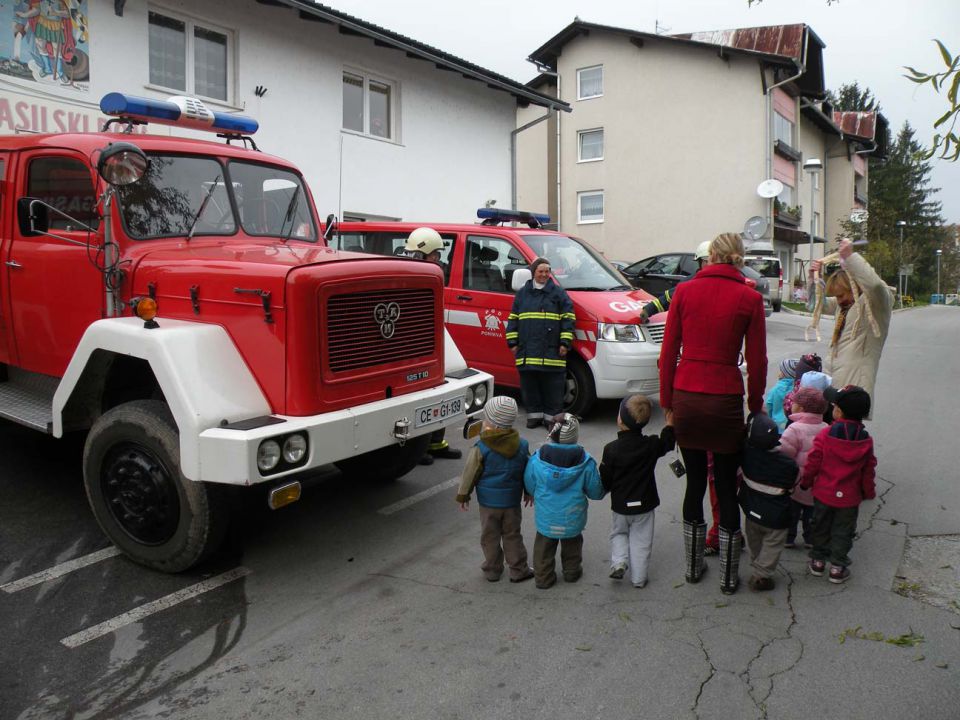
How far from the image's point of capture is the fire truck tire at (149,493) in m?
4.28

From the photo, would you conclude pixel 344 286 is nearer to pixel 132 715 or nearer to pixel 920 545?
pixel 132 715

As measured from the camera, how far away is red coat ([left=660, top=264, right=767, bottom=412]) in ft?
13.5

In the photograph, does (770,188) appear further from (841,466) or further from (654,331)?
(841,466)

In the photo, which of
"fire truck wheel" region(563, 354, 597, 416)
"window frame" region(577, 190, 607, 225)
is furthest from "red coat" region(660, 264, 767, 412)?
"window frame" region(577, 190, 607, 225)

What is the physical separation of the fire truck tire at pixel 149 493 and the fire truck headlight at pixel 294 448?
52 centimetres

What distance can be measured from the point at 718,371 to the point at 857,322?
179 cm

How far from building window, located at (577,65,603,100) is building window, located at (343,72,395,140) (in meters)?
18.1

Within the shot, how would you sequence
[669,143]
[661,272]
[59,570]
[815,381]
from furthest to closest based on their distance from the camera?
[669,143] → [661,272] → [815,381] → [59,570]

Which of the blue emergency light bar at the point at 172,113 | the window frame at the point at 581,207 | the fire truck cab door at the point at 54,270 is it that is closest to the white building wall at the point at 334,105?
the blue emergency light bar at the point at 172,113

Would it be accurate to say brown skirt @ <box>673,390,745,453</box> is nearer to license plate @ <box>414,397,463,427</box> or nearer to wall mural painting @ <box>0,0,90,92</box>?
license plate @ <box>414,397,463,427</box>

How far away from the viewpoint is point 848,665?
138 inches

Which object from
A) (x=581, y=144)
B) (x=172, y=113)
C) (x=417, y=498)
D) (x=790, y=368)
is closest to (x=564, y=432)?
(x=417, y=498)

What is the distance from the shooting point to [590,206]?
105ft

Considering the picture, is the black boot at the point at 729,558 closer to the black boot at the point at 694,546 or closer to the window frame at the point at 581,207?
the black boot at the point at 694,546
